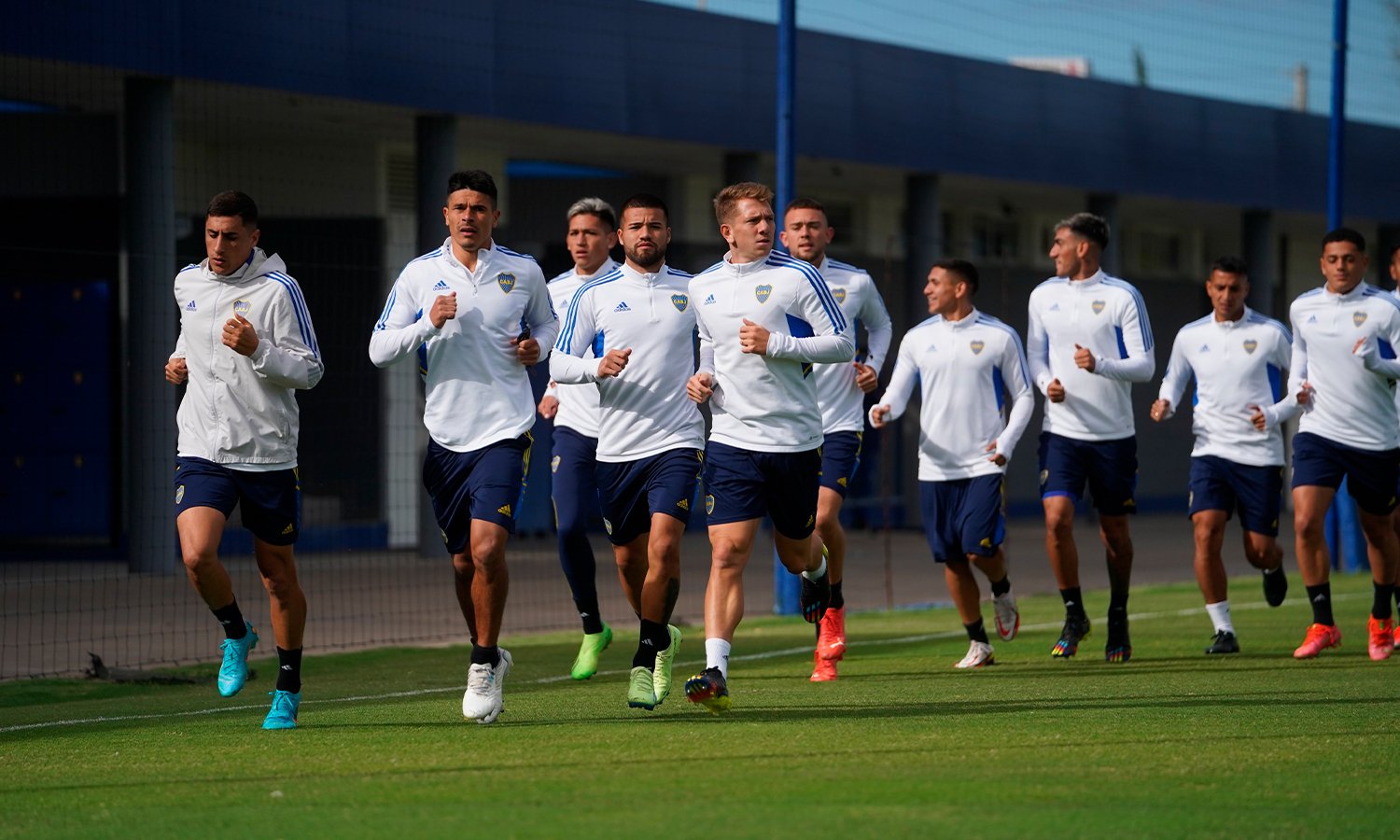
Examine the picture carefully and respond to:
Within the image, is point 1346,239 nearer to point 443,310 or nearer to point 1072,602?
point 1072,602

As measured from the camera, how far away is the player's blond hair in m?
8.54

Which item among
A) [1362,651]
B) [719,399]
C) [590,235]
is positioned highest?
[590,235]

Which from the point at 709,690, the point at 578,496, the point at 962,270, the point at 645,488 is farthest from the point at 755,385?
the point at 962,270

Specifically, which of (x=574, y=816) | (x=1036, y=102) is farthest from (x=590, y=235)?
(x=1036, y=102)

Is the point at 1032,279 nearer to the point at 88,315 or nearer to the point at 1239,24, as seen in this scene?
the point at 1239,24

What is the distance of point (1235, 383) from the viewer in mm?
11703

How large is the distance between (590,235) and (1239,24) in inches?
516

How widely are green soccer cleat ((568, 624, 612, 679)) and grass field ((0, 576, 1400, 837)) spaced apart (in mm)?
131

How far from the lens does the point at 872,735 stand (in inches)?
297

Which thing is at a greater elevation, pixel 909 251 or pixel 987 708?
pixel 909 251

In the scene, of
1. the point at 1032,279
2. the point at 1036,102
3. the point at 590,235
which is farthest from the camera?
the point at 1032,279

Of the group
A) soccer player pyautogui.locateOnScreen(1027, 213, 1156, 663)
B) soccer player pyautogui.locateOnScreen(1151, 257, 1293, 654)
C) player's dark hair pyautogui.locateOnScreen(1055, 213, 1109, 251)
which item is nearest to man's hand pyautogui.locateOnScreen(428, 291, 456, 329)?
soccer player pyautogui.locateOnScreen(1027, 213, 1156, 663)

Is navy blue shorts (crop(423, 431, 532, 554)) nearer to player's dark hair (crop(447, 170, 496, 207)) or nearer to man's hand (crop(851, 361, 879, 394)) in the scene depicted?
player's dark hair (crop(447, 170, 496, 207))

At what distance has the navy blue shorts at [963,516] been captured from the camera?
10.6 meters
